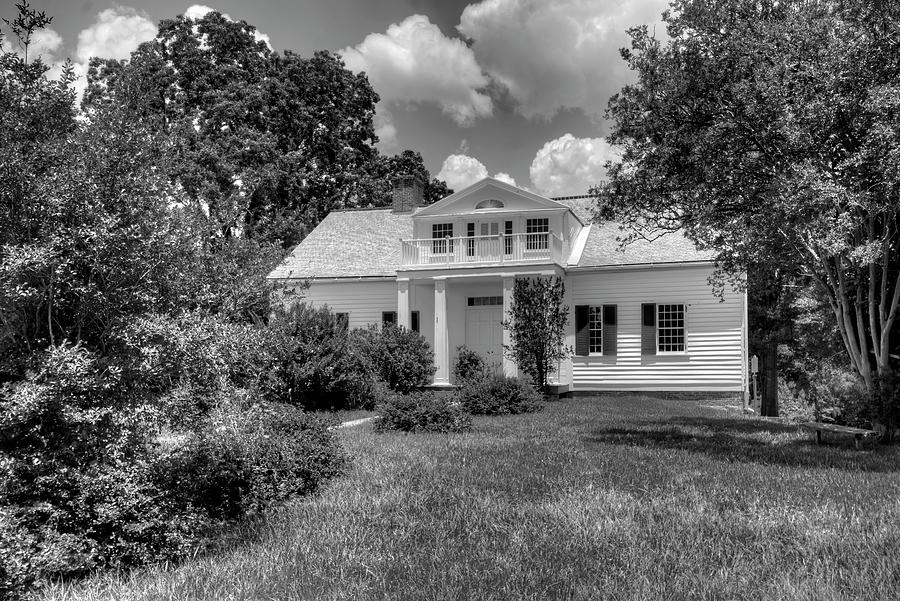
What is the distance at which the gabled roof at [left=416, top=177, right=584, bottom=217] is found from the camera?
79.2 ft

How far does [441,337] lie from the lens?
24094 mm

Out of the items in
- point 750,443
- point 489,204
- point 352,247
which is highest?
point 489,204

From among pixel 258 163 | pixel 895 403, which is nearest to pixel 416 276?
pixel 258 163

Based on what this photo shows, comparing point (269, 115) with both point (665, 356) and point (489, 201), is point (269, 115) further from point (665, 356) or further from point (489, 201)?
point (665, 356)

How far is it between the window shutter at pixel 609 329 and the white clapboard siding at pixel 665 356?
0.54ft

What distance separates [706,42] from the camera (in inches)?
488

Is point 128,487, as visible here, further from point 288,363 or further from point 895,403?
point 288,363

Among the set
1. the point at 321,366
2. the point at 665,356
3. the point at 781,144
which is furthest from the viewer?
the point at 665,356

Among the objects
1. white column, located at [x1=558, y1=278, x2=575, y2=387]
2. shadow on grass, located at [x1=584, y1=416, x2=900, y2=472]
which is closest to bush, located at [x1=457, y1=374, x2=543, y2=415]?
shadow on grass, located at [x1=584, y1=416, x2=900, y2=472]

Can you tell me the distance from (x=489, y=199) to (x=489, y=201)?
0.07 metres

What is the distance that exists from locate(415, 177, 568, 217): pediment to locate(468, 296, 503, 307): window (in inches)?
127

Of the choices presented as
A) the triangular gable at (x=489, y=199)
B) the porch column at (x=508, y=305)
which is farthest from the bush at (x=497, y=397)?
the triangular gable at (x=489, y=199)

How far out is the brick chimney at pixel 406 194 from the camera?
3041cm

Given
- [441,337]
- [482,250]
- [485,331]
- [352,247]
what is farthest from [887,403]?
[352,247]
